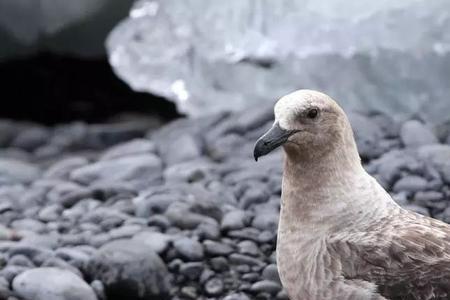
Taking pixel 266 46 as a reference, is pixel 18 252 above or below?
below

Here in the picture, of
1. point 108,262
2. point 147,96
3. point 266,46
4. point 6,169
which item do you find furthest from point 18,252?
point 147,96

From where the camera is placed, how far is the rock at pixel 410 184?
20.0 ft

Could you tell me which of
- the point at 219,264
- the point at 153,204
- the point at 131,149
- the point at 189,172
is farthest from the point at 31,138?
the point at 219,264

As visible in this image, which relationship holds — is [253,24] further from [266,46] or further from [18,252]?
[18,252]

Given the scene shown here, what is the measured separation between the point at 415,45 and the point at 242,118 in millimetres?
1131

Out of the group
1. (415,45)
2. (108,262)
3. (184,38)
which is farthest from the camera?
(184,38)

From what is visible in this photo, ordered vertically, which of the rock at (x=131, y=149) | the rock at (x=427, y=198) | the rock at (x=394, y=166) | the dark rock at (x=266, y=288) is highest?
the rock at (x=394, y=166)

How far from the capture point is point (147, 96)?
28.9ft

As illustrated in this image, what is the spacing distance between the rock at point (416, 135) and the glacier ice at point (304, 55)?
0.28m

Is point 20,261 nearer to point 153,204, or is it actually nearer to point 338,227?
point 153,204

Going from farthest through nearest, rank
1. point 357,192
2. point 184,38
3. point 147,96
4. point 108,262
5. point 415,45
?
point 147,96, point 184,38, point 415,45, point 108,262, point 357,192

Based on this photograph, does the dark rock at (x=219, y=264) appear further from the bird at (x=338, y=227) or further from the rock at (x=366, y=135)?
the rock at (x=366, y=135)

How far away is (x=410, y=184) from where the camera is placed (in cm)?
611

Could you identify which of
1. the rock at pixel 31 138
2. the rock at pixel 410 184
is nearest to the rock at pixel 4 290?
the rock at pixel 410 184
